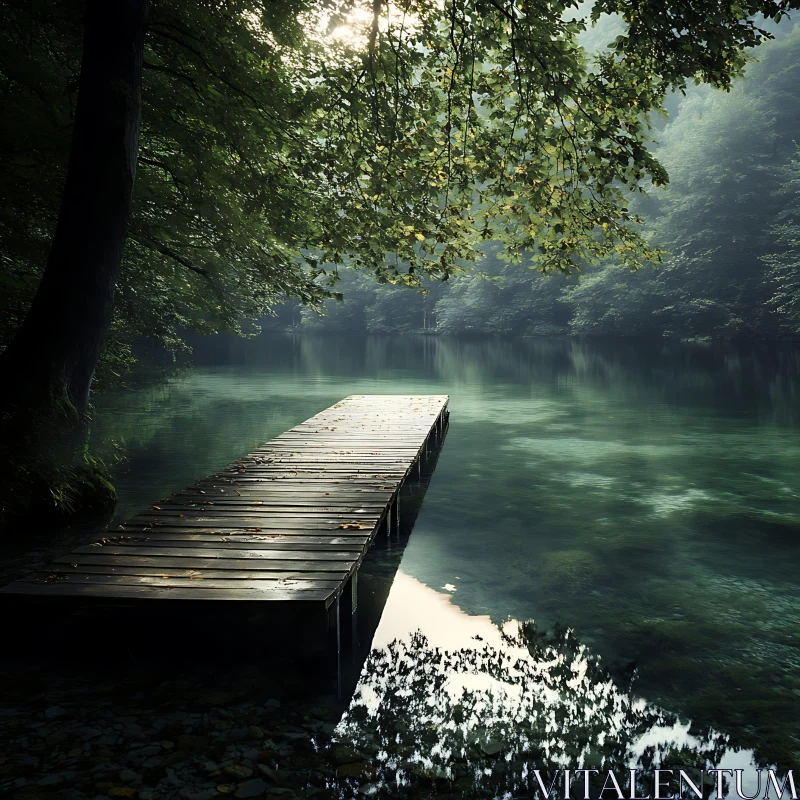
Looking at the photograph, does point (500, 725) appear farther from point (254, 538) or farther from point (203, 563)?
point (254, 538)

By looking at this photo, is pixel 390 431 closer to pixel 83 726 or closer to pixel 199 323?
pixel 199 323

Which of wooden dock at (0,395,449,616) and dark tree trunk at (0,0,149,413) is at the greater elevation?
dark tree trunk at (0,0,149,413)

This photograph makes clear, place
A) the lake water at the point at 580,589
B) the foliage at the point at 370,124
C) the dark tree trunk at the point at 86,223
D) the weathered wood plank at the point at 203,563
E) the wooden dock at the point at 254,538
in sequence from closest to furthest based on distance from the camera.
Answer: the lake water at the point at 580,589, the wooden dock at the point at 254,538, the weathered wood plank at the point at 203,563, the dark tree trunk at the point at 86,223, the foliage at the point at 370,124

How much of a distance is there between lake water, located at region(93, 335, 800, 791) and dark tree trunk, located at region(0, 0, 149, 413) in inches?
79.5

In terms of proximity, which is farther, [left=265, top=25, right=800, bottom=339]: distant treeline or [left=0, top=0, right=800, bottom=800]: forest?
[left=265, top=25, right=800, bottom=339]: distant treeline

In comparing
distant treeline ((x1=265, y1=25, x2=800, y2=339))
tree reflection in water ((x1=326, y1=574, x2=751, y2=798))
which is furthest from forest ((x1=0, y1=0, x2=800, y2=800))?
distant treeline ((x1=265, y1=25, x2=800, y2=339))

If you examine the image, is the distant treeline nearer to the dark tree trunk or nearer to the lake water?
the lake water

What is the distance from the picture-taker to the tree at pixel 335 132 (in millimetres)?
7336

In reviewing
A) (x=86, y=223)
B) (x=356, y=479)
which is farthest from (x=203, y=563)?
(x=86, y=223)

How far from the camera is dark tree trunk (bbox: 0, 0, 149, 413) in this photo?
23.8 ft

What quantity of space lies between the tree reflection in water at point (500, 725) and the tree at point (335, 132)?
15.8ft

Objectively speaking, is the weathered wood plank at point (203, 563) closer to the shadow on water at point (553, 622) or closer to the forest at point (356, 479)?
the forest at point (356, 479)

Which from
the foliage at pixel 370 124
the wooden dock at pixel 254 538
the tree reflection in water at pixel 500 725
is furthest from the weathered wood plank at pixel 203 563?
the foliage at pixel 370 124

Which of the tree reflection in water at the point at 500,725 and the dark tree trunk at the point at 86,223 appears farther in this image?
the dark tree trunk at the point at 86,223
